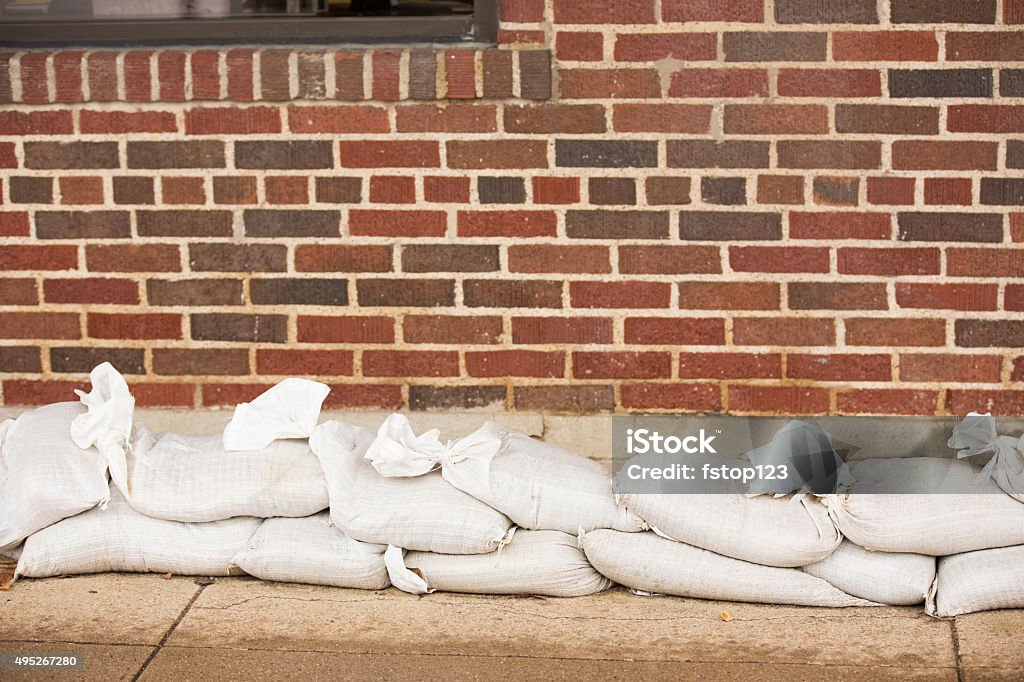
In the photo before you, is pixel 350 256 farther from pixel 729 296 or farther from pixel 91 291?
pixel 729 296

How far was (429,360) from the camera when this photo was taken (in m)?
4.08

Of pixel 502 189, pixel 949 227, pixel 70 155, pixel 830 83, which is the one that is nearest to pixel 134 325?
pixel 70 155

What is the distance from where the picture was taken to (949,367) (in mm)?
3955

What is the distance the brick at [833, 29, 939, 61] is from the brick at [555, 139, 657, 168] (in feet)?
2.04

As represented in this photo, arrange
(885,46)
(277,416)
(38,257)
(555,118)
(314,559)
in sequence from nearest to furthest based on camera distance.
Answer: (314,559) < (277,416) < (885,46) < (555,118) < (38,257)

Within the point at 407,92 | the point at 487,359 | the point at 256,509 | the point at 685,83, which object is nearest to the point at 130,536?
the point at 256,509

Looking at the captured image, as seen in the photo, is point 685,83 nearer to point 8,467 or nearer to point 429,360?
point 429,360

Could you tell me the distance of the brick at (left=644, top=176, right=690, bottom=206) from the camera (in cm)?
391

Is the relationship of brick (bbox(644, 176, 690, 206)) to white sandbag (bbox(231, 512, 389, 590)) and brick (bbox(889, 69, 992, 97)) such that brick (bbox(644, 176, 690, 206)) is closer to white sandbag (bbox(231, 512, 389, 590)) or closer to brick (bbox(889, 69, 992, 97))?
brick (bbox(889, 69, 992, 97))

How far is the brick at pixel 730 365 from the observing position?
13.1ft

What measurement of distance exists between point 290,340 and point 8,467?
924 millimetres

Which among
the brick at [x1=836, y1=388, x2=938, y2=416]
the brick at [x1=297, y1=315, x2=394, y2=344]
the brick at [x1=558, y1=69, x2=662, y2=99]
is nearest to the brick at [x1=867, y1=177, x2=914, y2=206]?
the brick at [x1=836, y1=388, x2=938, y2=416]

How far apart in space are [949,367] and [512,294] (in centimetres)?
136

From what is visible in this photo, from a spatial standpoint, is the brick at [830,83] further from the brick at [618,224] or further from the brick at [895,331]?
the brick at [895,331]
